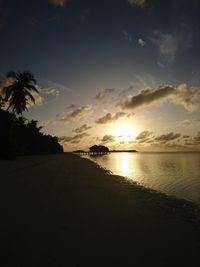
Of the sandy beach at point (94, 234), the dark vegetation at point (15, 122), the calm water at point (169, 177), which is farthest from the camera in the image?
the dark vegetation at point (15, 122)

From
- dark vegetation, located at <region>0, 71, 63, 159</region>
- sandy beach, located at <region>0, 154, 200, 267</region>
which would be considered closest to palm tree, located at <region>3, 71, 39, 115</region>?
dark vegetation, located at <region>0, 71, 63, 159</region>

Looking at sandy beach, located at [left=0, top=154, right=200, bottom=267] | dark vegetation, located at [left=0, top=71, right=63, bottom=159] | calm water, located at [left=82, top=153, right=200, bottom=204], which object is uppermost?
dark vegetation, located at [left=0, top=71, right=63, bottom=159]

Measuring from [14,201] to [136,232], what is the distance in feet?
15.9

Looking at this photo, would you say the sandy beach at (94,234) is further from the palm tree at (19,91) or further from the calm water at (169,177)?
the palm tree at (19,91)

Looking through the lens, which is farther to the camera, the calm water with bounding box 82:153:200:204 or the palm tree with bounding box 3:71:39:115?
the palm tree with bounding box 3:71:39:115

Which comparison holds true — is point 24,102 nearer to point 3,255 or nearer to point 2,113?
point 2,113

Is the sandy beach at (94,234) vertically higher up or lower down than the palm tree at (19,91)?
lower down

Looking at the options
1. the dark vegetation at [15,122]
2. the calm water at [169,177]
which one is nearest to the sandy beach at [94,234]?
the calm water at [169,177]

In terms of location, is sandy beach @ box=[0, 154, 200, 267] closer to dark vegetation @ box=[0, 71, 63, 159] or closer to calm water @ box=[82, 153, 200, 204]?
calm water @ box=[82, 153, 200, 204]

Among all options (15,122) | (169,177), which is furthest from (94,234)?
(15,122)

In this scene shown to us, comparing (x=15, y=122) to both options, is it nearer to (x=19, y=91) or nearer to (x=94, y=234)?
(x=19, y=91)

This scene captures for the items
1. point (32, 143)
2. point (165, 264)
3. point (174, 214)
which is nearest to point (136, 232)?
point (165, 264)

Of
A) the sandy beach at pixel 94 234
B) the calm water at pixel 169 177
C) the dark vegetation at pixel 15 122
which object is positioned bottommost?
the sandy beach at pixel 94 234

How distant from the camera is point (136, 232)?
18.1 feet
